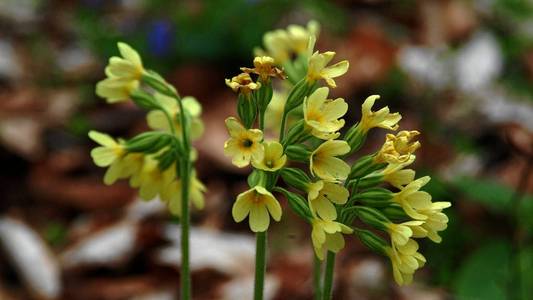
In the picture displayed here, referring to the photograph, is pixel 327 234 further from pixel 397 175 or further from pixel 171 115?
pixel 171 115

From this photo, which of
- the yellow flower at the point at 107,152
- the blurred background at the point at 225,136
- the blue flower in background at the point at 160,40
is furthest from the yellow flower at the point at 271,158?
the blue flower in background at the point at 160,40

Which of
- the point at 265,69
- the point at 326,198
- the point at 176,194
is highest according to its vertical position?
the point at 265,69

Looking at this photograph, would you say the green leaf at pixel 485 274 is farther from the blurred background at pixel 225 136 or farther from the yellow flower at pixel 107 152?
the yellow flower at pixel 107 152

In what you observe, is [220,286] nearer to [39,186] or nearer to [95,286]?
[95,286]

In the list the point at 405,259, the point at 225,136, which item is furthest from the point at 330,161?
the point at 225,136

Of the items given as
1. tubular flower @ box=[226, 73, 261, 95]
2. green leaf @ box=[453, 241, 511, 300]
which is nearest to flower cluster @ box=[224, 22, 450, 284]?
tubular flower @ box=[226, 73, 261, 95]

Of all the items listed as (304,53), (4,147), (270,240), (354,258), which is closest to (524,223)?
(354,258)
